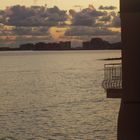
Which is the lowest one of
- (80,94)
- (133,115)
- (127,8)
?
(80,94)

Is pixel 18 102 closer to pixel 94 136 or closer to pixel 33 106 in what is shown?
A: pixel 33 106

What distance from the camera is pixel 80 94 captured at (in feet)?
201

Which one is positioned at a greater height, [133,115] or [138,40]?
[138,40]

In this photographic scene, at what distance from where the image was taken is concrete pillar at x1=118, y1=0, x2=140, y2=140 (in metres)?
10.9

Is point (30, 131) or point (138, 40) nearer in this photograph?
point (138, 40)

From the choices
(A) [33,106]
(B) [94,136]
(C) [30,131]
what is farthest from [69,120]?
(A) [33,106]

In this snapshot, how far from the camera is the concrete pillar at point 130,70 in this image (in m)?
10.9

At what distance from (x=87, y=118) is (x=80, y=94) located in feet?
82.9

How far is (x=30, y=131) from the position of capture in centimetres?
3086

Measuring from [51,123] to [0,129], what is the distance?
→ 433cm

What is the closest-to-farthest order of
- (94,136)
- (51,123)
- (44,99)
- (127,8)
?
1. (127,8)
2. (94,136)
3. (51,123)
4. (44,99)

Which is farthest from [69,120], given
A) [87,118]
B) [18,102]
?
[18,102]

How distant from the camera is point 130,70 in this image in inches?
432

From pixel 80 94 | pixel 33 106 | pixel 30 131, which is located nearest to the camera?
pixel 30 131
